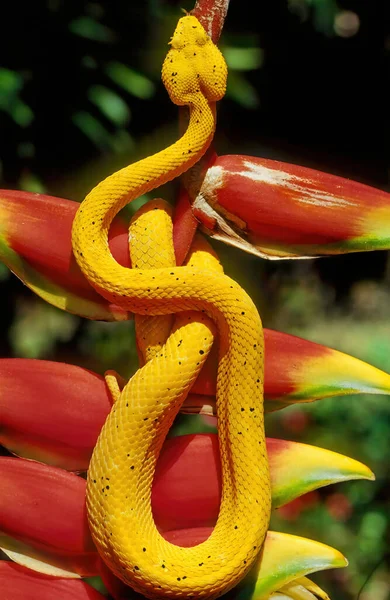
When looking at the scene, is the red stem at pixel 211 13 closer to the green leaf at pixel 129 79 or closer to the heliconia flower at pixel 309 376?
the green leaf at pixel 129 79

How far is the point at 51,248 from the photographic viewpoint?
619 mm

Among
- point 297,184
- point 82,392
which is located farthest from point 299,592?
point 297,184

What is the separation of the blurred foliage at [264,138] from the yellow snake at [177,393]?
0.11 metres

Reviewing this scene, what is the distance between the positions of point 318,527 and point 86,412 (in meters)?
0.45

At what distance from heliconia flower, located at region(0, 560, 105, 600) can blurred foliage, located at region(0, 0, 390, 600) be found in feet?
1.00

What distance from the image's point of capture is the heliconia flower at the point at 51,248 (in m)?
0.62

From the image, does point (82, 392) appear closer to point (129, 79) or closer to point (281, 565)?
point (281, 565)

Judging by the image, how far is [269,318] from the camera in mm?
971

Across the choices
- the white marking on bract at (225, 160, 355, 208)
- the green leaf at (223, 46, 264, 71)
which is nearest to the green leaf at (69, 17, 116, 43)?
the green leaf at (223, 46, 264, 71)

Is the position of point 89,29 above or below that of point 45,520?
above

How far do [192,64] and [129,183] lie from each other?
0.39ft

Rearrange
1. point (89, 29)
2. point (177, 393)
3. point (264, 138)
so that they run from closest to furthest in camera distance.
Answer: point (177, 393) → point (89, 29) → point (264, 138)

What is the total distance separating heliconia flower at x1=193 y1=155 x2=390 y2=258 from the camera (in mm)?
625

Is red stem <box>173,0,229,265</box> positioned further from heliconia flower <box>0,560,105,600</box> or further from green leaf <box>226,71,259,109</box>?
heliconia flower <box>0,560,105,600</box>
